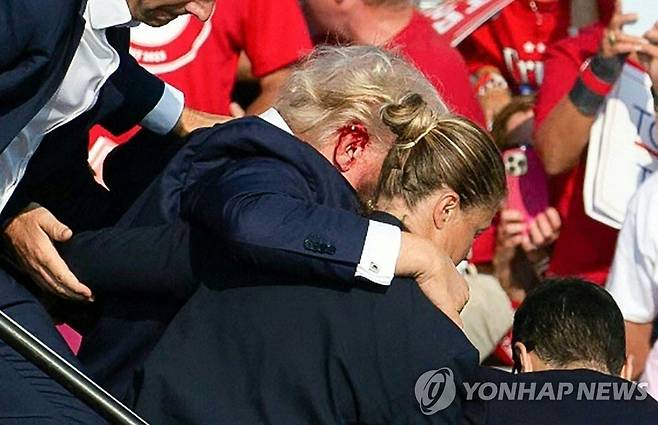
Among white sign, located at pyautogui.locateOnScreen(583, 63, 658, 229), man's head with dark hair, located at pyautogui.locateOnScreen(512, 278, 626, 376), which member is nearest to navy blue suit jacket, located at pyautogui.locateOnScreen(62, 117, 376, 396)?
man's head with dark hair, located at pyautogui.locateOnScreen(512, 278, 626, 376)

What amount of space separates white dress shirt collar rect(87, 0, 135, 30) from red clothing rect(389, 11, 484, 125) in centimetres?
154

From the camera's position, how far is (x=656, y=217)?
4844mm

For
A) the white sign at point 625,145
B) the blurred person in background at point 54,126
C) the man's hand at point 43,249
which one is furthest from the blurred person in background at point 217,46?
the man's hand at point 43,249

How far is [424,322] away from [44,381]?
75cm

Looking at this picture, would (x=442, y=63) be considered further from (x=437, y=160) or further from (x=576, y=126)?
(x=437, y=160)

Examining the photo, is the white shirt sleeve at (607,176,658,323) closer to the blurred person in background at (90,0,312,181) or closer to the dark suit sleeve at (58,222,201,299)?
the blurred person in background at (90,0,312,181)

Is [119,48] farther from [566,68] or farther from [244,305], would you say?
[566,68]

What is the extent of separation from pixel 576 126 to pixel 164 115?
1603mm

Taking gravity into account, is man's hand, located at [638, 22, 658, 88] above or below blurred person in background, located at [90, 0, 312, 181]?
below

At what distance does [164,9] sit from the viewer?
3.58m

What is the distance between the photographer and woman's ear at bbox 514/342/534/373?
146 inches

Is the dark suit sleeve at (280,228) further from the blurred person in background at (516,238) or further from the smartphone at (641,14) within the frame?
the blurred person in background at (516,238)

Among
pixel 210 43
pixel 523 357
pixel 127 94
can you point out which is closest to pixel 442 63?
pixel 210 43

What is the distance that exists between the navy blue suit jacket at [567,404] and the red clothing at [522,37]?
219cm
